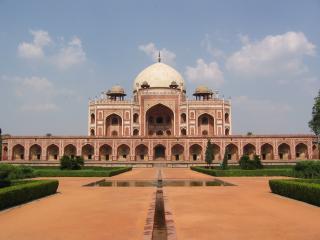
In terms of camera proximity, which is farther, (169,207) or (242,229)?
(169,207)

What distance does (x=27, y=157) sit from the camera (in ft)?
139

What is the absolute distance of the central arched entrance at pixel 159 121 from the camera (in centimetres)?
5021

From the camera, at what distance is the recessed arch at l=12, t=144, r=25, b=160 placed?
142ft

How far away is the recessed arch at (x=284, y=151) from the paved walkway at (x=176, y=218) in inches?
1286

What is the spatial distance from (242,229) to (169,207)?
122 inches

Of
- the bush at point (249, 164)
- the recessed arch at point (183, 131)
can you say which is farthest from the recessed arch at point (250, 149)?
the bush at point (249, 164)

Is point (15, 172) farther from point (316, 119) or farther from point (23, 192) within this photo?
point (316, 119)

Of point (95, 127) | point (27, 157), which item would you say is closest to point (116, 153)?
point (95, 127)

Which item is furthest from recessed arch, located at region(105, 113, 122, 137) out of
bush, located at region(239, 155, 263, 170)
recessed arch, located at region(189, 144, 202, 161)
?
bush, located at region(239, 155, 263, 170)

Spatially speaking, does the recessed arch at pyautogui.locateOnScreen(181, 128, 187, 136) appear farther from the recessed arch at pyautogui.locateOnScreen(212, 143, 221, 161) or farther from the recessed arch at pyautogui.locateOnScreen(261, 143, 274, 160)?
the recessed arch at pyautogui.locateOnScreen(261, 143, 274, 160)

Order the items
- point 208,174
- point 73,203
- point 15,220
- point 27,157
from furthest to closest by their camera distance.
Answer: point 27,157 → point 208,174 → point 73,203 → point 15,220

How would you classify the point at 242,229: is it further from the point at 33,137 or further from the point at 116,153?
the point at 33,137

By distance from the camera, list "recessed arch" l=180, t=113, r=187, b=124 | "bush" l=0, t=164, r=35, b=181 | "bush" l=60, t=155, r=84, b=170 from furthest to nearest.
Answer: "recessed arch" l=180, t=113, r=187, b=124, "bush" l=60, t=155, r=84, b=170, "bush" l=0, t=164, r=35, b=181

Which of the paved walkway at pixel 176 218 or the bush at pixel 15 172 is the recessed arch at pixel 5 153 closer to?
the bush at pixel 15 172
